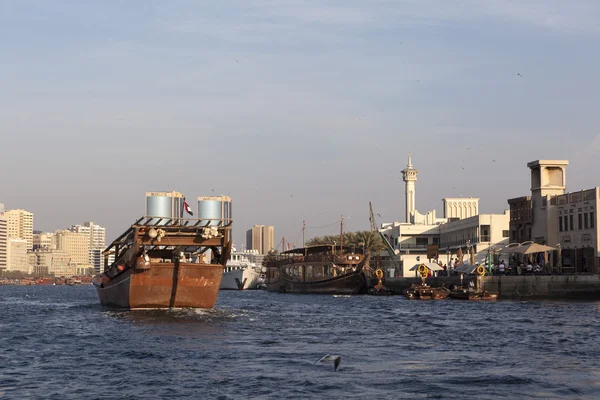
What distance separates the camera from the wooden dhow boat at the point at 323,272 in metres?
107

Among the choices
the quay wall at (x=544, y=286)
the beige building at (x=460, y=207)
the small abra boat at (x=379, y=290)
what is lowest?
the small abra boat at (x=379, y=290)

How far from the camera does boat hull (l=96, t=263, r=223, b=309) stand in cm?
4891

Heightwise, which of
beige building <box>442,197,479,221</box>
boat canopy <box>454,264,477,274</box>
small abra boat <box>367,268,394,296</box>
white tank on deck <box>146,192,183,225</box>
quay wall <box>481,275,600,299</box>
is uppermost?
beige building <box>442,197,479,221</box>

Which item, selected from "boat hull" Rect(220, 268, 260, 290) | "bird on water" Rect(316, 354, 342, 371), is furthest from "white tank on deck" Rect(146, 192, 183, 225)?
"boat hull" Rect(220, 268, 260, 290)

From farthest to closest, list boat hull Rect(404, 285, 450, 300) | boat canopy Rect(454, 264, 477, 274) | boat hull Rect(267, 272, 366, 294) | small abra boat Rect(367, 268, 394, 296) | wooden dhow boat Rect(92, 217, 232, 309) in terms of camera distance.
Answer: boat hull Rect(267, 272, 366, 294) < small abra boat Rect(367, 268, 394, 296) < boat canopy Rect(454, 264, 477, 274) < boat hull Rect(404, 285, 450, 300) < wooden dhow boat Rect(92, 217, 232, 309)

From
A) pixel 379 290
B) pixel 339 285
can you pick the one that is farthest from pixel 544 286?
pixel 339 285

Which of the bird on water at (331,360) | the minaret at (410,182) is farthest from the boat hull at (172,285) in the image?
the minaret at (410,182)

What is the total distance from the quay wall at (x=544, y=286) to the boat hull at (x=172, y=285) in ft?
122

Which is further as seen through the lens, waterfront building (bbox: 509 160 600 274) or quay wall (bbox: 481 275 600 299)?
waterfront building (bbox: 509 160 600 274)

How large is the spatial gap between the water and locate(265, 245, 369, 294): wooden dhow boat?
61.3 metres

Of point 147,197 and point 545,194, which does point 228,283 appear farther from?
point 147,197

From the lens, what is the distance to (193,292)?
49.9 meters

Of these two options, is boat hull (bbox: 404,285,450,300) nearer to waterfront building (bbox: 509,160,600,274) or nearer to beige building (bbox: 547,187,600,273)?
waterfront building (bbox: 509,160,600,274)

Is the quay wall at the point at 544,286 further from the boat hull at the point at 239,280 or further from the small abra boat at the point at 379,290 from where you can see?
the boat hull at the point at 239,280
